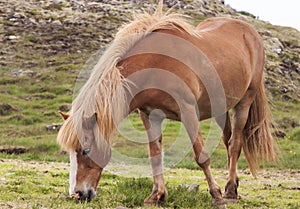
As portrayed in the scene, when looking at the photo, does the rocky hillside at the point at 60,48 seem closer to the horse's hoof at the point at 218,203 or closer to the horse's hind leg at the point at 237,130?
the horse's hind leg at the point at 237,130

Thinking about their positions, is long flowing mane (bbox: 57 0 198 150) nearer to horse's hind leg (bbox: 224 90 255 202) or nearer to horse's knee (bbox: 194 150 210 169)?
horse's knee (bbox: 194 150 210 169)

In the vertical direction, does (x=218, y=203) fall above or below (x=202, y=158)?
below

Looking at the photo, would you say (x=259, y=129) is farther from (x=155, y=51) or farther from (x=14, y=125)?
(x=14, y=125)

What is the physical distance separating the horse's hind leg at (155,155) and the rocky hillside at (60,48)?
63.6 feet

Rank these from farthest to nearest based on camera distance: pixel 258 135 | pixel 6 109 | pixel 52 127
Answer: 1. pixel 6 109
2. pixel 52 127
3. pixel 258 135

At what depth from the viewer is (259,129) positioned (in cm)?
878

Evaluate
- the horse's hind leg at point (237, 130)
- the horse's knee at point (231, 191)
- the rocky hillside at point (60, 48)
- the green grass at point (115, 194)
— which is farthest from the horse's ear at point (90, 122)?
the rocky hillside at point (60, 48)

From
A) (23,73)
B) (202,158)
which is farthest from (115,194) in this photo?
(23,73)

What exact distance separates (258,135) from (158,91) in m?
3.21

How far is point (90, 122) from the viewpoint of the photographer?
577 cm

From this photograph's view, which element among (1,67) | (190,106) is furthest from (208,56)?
(1,67)

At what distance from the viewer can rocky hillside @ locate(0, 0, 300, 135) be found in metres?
31.1

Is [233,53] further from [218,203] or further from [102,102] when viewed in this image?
[102,102]

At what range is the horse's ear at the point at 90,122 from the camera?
5.73 meters
